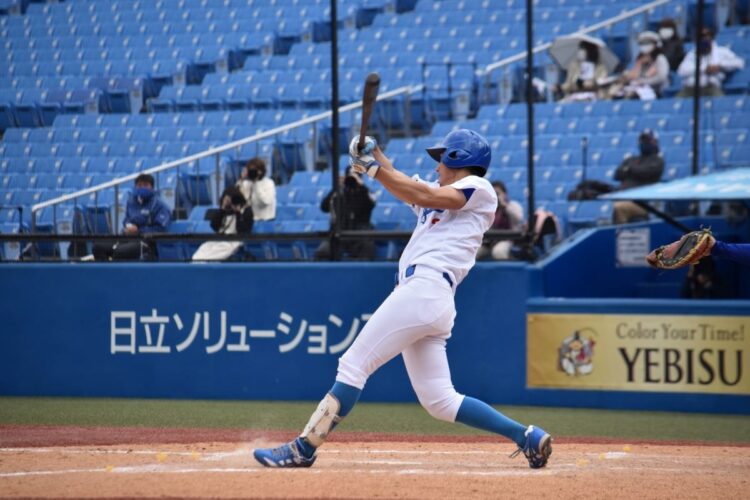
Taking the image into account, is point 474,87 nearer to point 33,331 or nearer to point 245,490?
point 33,331

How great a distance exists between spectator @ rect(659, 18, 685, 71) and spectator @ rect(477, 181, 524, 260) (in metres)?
4.24

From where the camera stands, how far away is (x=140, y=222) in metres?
10.9

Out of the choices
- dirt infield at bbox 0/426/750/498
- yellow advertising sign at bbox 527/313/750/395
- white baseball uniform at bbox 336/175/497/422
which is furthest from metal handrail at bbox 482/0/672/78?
white baseball uniform at bbox 336/175/497/422

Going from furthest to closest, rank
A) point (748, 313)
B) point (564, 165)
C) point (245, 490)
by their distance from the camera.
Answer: point (564, 165), point (748, 313), point (245, 490)

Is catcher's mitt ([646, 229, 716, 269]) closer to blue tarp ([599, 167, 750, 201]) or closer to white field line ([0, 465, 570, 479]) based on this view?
white field line ([0, 465, 570, 479])

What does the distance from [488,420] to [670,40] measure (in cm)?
929

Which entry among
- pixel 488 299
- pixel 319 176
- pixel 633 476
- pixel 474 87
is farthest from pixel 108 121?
pixel 633 476

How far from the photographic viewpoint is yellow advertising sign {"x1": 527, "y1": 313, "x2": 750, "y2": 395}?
9.90m

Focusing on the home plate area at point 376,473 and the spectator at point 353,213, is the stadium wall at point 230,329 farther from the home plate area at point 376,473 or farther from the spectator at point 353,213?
the home plate area at point 376,473

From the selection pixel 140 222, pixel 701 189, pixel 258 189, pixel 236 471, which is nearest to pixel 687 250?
pixel 236 471

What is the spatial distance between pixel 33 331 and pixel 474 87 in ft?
19.3

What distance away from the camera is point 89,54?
11.9m

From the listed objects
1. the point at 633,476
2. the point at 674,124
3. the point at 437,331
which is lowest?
the point at 633,476

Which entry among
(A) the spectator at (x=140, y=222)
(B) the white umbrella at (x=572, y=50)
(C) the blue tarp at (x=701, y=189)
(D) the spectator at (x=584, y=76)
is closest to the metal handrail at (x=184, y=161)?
(A) the spectator at (x=140, y=222)
